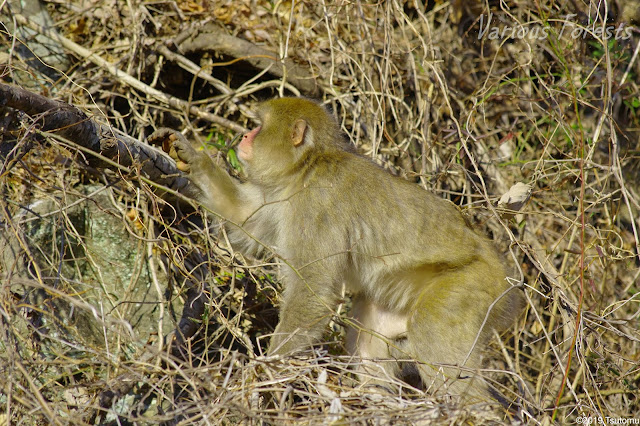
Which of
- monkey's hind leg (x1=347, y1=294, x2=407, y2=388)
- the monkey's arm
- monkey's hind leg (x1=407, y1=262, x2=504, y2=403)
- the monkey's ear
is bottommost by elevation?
monkey's hind leg (x1=347, y1=294, x2=407, y2=388)

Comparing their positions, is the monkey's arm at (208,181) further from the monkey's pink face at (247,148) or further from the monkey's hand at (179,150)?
the monkey's pink face at (247,148)

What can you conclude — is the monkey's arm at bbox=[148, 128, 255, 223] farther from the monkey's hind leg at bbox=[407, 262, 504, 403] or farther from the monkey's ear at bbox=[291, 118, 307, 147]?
the monkey's hind leg at bbox=[407, 262, 504, 403]

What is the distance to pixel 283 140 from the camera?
3.94 metres

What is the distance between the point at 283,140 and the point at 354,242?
788mm

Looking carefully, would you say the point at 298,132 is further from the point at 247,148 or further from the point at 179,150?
the point at 179,150

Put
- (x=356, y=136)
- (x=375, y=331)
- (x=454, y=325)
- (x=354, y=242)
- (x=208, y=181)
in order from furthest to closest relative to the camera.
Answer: (x=356, y=136)
(x=375, y=331)
(x=208, y=181)
(x=354, y=242)
(x=454, y=325)

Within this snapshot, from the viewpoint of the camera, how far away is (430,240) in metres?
3.89

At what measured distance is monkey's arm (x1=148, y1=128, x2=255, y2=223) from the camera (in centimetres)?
383

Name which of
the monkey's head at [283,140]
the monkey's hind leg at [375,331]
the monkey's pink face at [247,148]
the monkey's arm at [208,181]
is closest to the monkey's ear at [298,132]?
the monkey's head at [283,140]

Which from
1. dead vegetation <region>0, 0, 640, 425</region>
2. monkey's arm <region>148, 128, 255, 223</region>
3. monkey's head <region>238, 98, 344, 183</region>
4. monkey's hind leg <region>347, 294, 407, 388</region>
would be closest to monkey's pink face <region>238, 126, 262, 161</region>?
monkey's head <region>238, 98, 344, 183</region>

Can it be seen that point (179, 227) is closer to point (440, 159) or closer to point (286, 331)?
point (286, 331)

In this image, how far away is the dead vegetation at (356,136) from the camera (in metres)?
4.07

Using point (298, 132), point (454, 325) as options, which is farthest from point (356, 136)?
point (454, 325)

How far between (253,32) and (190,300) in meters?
2.50
